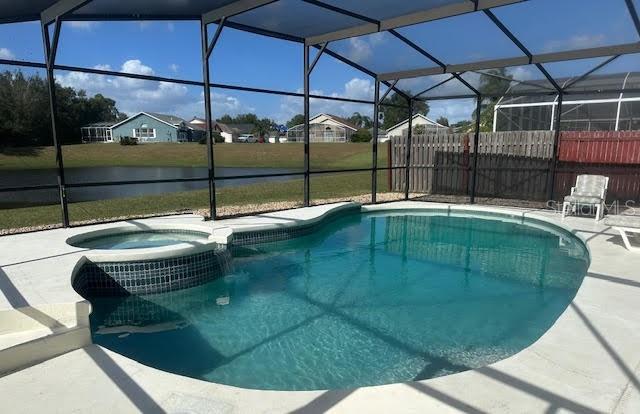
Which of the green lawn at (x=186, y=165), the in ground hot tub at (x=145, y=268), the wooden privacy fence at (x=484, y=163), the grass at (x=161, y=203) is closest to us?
the in ground hot tub at (x=145, y=268)

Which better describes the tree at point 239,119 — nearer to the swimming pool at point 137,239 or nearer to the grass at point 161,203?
the grass at point 161,203

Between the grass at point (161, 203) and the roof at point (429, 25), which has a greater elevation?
the roof at point (429, 25)

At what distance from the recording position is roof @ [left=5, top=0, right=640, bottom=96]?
5.59 metres

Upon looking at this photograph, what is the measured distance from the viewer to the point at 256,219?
7.23 metres

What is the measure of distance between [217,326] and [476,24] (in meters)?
6.21

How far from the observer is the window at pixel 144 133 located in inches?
1716

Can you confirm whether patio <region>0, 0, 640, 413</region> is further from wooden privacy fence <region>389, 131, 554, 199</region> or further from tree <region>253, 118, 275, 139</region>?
tree <region>253, 118, 275, 139</region>

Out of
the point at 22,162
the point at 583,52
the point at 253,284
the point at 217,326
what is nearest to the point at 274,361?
the point at 217,326

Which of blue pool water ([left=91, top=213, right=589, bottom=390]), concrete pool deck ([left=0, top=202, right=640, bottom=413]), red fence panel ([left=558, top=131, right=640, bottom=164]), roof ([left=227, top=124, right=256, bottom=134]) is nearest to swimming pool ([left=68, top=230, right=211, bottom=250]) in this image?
blue pool water ([left=91, top=213, right=589, bottom=390])

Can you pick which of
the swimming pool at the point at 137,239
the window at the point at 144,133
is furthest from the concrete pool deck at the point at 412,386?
the window at the point at 144,133

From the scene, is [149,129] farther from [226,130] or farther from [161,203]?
[161,203]

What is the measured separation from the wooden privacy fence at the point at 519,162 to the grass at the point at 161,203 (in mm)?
1936

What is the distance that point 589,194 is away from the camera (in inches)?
314

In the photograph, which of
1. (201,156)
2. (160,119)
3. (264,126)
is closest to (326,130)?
(264,126)
